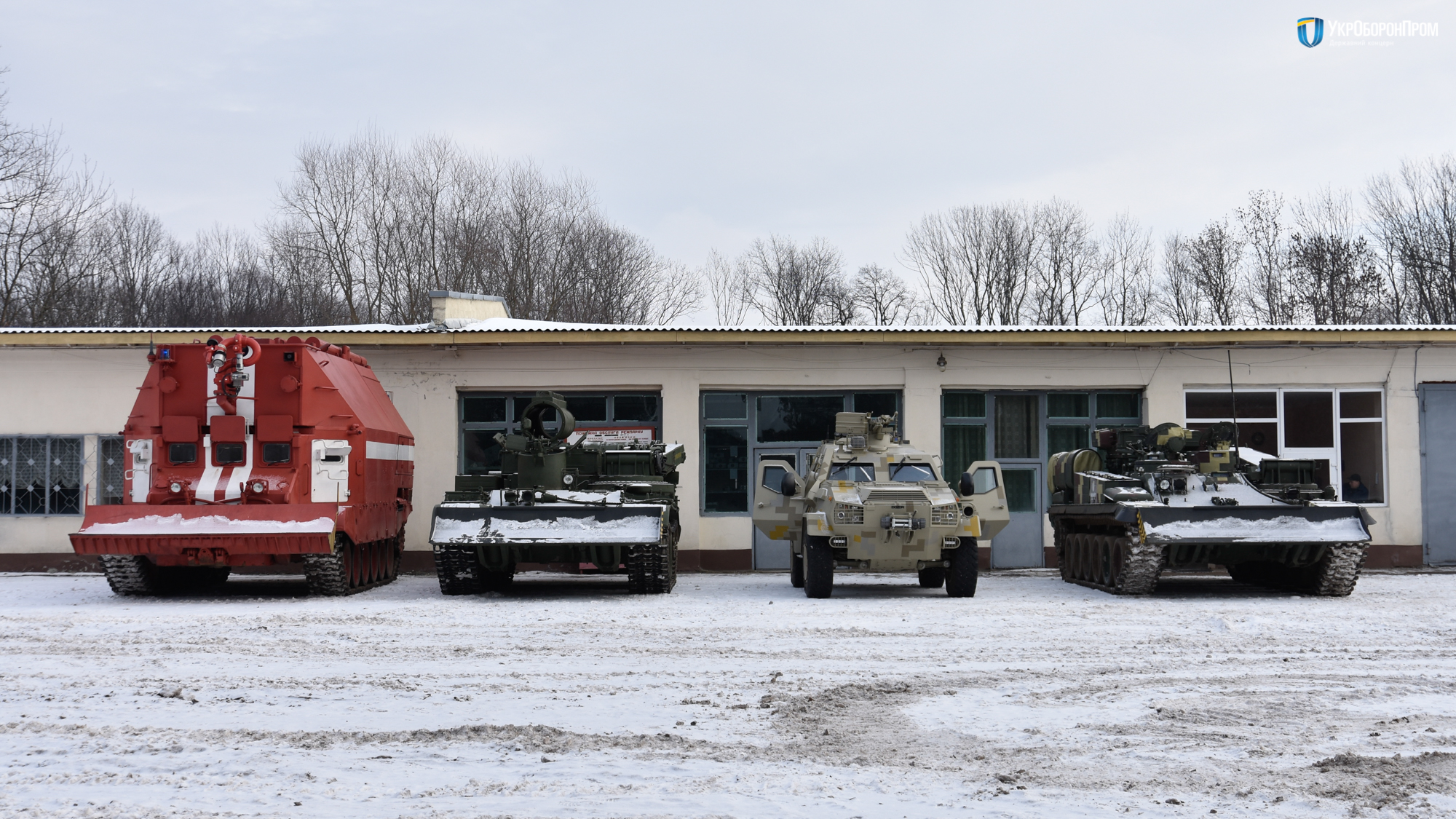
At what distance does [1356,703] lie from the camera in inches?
297

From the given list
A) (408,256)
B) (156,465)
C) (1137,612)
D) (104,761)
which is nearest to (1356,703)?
(1137,612)

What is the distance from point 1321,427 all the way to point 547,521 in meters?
12.4

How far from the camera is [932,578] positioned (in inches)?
641

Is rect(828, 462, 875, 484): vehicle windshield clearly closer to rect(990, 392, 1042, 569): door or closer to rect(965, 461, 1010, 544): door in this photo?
rect(965, 461, 1010, 544): door

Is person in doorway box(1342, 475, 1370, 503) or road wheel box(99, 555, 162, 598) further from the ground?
person in doorway box(1342, 475, 1370, 503)

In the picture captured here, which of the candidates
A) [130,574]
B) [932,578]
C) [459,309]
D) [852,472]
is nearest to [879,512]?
[852,472]

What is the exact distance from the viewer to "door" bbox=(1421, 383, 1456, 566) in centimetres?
1959

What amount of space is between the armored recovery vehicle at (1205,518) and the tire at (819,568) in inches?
128

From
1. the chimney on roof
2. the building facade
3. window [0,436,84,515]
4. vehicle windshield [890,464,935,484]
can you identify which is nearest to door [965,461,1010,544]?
vehicle windshield [890,464,935,484]

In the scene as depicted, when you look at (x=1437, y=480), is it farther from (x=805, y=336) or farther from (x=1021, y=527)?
(x=805, y=336)

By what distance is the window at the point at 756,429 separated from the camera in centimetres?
1959

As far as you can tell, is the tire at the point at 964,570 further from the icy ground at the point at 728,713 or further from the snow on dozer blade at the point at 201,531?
the snow on dozer blade at the point at 201,531

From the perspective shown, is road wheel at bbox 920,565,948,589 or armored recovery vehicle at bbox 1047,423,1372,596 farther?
road wheel at bbox 920,565,948,589

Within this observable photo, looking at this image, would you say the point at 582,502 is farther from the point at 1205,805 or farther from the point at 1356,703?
the point at 1205,805
